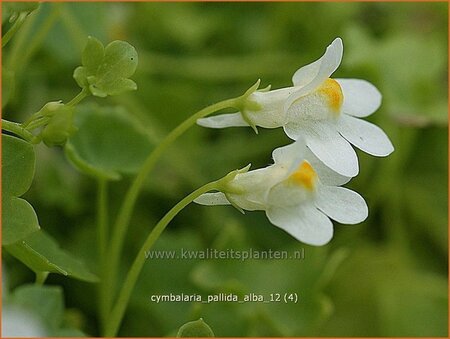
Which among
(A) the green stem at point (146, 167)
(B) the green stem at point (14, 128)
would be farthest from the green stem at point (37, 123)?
(A) the green stem at point (146, 167)

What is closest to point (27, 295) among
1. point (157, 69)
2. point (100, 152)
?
point (100, 152)

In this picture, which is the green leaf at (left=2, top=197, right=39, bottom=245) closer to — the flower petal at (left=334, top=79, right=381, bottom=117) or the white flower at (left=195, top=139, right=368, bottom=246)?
the white flower at (left=195, top=139, right=368, bottom=246)

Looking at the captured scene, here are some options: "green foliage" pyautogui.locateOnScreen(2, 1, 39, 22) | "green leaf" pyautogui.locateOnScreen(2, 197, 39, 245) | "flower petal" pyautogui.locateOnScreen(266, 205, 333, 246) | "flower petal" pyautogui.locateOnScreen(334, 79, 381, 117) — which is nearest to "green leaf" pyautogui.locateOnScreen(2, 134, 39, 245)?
"green leaf" pyautogui.locateOnScreen(2, 197, 39, 245)

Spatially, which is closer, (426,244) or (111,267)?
(111,267)

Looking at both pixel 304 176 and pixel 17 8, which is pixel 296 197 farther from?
pixel 17 8

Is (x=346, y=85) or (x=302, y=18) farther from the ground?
(x=302, y=18)

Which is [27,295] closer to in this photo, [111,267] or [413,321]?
[111,267]

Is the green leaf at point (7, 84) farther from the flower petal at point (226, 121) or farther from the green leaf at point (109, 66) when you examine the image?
the flower petal at point (226, 121)

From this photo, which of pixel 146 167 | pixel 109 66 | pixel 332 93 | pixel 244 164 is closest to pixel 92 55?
pixel 109 66
